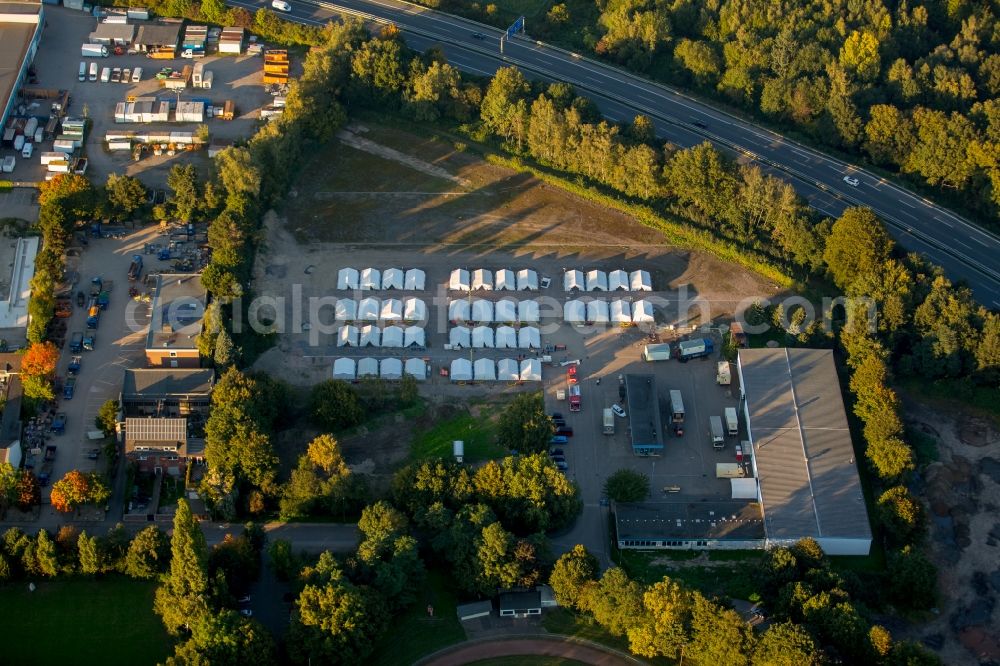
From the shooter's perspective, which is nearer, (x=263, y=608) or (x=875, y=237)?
(x=263, y=608)

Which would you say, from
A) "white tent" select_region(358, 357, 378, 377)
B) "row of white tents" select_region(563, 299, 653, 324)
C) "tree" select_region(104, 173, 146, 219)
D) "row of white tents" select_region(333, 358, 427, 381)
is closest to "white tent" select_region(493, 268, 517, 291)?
"row of white tents" select_region(563, 299, 653, 324)

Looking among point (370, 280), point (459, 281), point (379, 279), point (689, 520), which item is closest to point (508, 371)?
point (459, 281)

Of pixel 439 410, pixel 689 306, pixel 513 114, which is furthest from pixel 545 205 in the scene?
pixel 439 410

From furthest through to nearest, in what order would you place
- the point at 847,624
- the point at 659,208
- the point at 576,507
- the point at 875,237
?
the point at 659,208
the point at 875,237
the point at 576,507
the point at 847,624

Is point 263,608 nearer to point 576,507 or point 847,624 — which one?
point 576,507

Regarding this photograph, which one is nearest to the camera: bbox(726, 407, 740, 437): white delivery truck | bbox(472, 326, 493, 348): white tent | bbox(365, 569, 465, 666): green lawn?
bbox(365, 569, 465, 666): green lawn

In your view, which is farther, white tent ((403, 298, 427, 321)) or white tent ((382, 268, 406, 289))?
white tent ((382, 268, 406, 289))

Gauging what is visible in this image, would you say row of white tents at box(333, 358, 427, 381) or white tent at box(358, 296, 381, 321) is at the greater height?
white tent at box(358, 296, 381, 321)

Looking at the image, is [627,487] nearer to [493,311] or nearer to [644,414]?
[644,414]

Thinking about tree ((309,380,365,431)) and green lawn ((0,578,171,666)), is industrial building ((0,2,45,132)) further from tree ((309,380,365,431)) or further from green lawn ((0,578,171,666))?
green lawn ((0,578,171,666))
